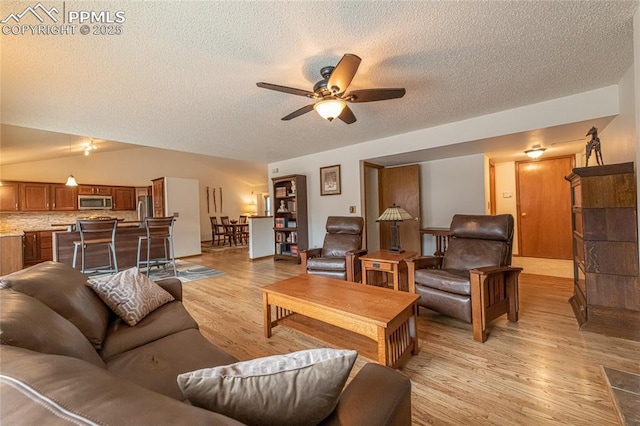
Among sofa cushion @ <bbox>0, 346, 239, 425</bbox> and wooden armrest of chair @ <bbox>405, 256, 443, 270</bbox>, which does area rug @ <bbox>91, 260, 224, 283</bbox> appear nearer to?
wooden armrest of chair @ <bbox>405, 256, 443, 270</bbox>

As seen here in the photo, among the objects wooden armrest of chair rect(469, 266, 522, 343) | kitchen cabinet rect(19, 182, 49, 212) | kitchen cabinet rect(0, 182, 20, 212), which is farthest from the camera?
kitchen cabinet rect(19, 182, 49, 212)

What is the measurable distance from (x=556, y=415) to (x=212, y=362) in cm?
177

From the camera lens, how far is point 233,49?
1.87m

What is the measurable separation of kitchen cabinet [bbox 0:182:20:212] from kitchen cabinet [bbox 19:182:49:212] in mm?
70

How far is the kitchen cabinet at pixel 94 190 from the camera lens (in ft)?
21.9

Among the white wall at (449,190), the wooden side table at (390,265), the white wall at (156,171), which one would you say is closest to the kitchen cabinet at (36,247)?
the white wall at (156,171)

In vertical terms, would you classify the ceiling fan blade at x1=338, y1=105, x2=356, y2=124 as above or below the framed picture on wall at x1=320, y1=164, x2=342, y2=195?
above

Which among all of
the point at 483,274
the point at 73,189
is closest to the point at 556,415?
the point at 483,274

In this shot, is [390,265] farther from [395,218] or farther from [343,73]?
[343,73]

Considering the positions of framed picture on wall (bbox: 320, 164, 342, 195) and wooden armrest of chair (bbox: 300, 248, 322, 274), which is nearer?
wooden armrest of chair (bbox: 300, 248, 322, 274)

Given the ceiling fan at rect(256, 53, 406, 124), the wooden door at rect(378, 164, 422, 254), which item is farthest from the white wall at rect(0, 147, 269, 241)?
the ceiling fan at rect(256, 53, 406, 124)

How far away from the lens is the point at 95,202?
686 cm

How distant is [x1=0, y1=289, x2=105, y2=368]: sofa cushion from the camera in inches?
28.2

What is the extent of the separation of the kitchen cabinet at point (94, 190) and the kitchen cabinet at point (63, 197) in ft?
0.38
